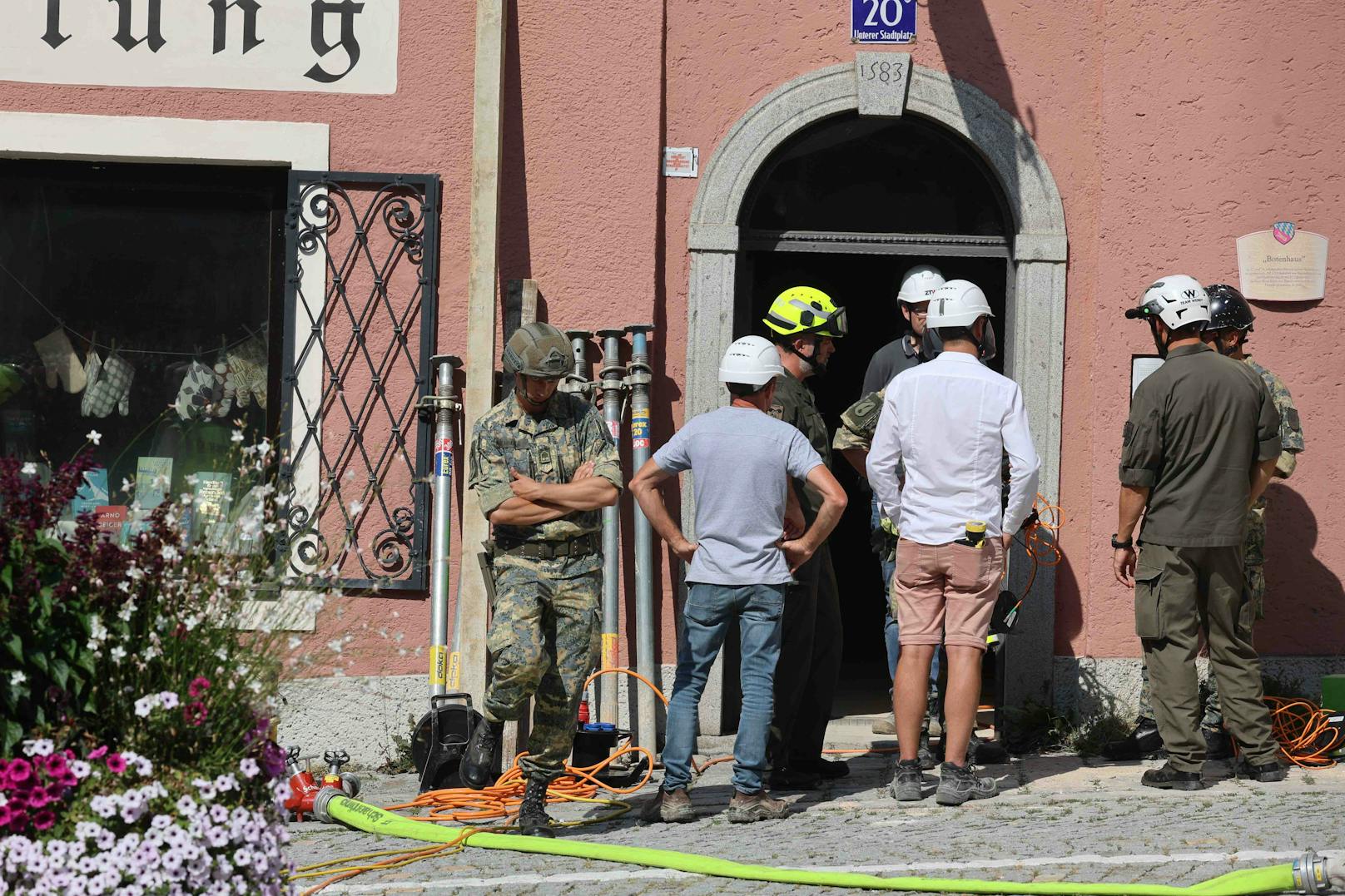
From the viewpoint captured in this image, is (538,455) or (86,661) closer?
(86,661)

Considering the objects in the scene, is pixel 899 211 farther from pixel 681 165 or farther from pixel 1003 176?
pixel 681 165

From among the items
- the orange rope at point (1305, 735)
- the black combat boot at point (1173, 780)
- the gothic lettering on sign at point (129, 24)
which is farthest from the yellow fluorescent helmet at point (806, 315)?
the gothic lettering on sign at point (129, 24)

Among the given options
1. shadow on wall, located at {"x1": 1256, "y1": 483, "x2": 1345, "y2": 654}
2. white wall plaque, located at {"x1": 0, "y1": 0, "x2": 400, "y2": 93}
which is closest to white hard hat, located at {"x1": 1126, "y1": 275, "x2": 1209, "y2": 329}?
shadow on wall, located at {"x1": 1256, "y1": 483, "x2": 1345, "y2": 654}

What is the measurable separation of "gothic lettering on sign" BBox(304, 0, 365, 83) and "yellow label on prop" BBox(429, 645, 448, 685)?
2.82 metres

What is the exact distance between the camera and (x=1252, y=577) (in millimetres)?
7785

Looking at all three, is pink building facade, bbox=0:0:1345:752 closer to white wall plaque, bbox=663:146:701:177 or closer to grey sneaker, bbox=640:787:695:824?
white wall plaque, bbox=663:146:701:177

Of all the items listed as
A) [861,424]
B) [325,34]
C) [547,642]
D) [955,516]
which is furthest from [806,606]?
[325,34]

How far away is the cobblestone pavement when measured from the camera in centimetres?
546

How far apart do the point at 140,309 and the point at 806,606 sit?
12.5 ft

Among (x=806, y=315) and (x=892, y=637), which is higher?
(x=806, y=315)

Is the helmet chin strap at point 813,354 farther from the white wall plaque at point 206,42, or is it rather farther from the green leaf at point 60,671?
the green leaf at point 60,671

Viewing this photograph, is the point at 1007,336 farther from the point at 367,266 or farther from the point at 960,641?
the point at 367,266

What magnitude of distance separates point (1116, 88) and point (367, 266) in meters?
3.78

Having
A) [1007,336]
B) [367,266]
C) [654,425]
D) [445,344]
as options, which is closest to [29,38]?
[367,266]
